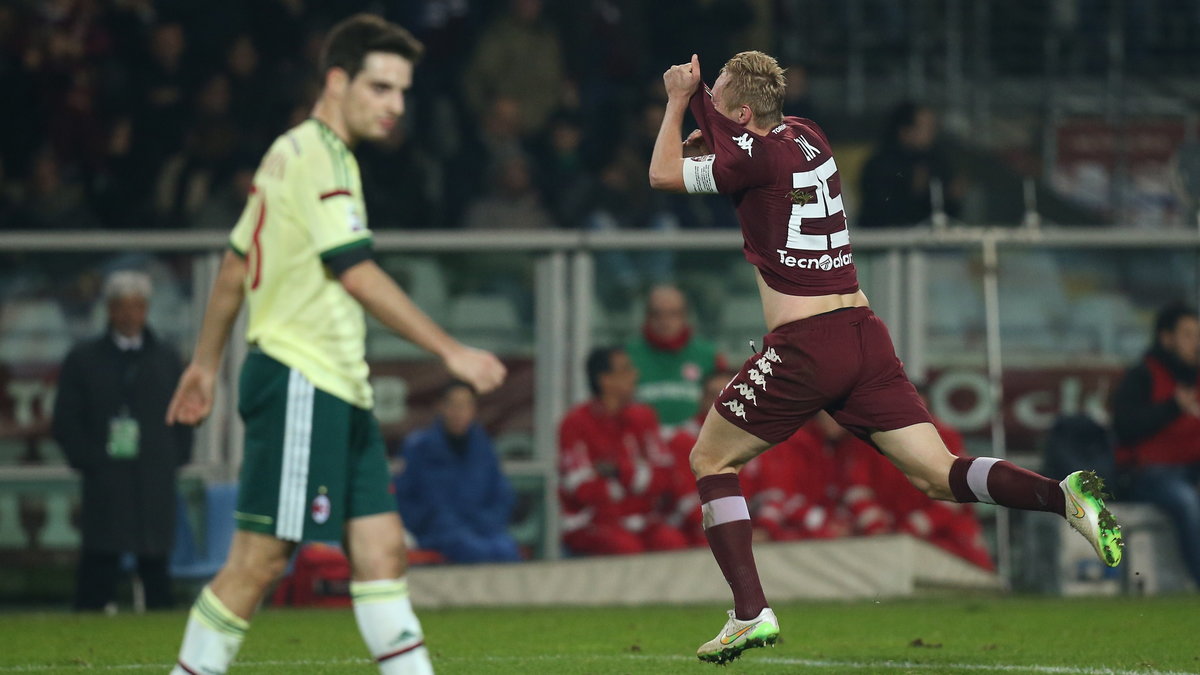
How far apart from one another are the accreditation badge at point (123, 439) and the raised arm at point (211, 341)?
6109mm

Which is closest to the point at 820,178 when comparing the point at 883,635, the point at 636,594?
the point at 883,635

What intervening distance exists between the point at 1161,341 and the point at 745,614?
6.74 metres

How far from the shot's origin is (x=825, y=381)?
693 centimetres

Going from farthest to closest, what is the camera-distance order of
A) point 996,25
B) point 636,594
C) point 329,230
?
point 996,25 → point 636,594 → point 329,230

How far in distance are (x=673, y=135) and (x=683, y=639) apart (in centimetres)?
295

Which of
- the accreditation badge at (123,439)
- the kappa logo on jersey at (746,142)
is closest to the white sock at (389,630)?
the kappa logo on jersey at (746,142)

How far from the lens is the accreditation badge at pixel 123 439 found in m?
11.7

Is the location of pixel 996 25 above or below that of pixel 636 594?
above

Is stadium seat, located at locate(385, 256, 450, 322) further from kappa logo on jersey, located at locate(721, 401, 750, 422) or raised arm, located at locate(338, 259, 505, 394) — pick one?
raised arm, located at locate(338, 259, 505, 394)

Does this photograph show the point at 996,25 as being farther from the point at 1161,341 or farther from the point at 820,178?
the point at 820,178

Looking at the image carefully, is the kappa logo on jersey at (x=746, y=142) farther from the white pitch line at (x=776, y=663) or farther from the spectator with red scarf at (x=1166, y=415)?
the spectator with red scarf at (x=1166, y=415)

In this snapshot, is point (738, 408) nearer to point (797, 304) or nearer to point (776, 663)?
point (797, 304)

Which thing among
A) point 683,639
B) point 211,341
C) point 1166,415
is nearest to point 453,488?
point 683,639

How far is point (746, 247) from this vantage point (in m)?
7.16
